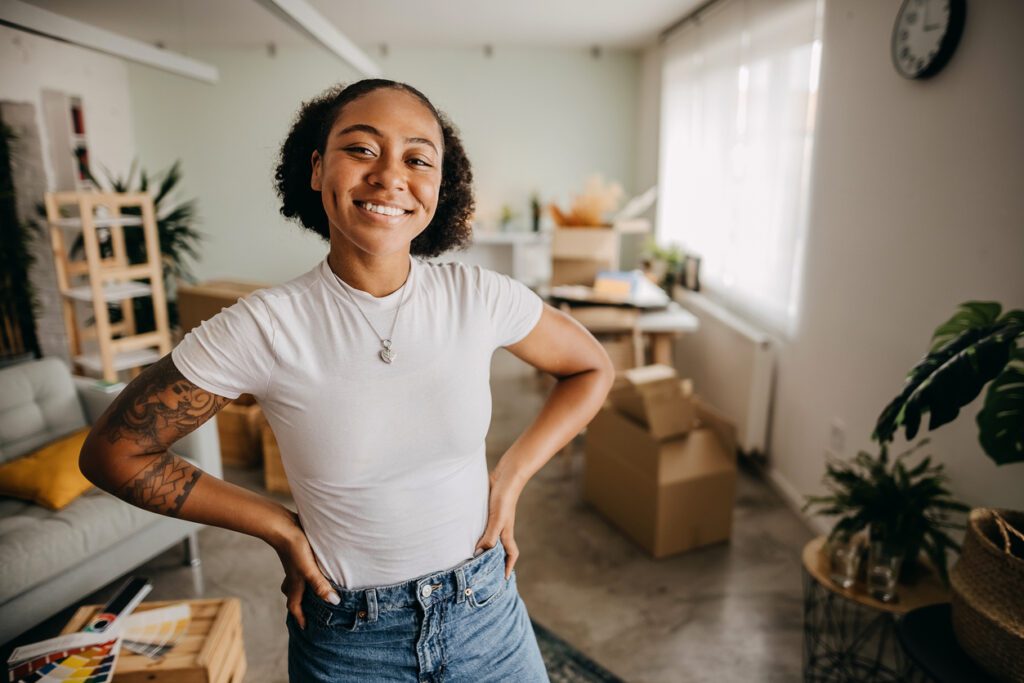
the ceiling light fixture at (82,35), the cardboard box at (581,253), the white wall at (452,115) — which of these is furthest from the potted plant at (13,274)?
the cardboard box at (581,253)

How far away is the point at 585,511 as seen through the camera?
309cm

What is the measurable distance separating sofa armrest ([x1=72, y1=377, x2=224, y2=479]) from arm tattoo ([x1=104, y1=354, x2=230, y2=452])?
1743 mm

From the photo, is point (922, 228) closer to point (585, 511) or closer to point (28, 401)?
point (585, 511)

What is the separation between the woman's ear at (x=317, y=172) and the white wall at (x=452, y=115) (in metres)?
5.33

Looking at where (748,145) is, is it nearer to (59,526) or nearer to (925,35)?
(925,35)

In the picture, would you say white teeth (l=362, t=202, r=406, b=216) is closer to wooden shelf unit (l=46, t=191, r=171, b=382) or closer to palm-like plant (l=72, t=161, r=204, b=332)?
wooden shelf unit (l=46, t=191, r=171, b=382)

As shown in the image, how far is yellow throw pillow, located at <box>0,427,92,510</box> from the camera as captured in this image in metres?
2.23

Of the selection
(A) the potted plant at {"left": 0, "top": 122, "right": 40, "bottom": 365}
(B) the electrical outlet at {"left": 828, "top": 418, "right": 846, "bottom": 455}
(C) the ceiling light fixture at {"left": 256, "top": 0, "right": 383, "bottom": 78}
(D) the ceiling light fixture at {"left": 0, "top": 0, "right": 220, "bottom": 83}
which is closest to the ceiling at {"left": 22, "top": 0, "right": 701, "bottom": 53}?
(D) the ceiling light fixture at {"left": 0, "top": 0, "right": 220, "bottom": 83}

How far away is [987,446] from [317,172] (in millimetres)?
1476

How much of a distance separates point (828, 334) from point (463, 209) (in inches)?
87.1

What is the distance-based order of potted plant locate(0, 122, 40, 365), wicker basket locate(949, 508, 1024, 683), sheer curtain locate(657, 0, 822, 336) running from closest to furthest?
wicker basket locate(949, 508, 1024, 683)
sheer curtain locate(657, 0, 822, 336)
potted plant locate(0, 122, 40, 365)

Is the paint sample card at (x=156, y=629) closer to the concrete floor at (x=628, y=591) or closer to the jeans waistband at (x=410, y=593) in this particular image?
the concrete floor at (x=628, y=591)

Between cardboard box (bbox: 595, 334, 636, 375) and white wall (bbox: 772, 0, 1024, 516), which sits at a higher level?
white wall (bbox: 772, 0, 1024, 516)

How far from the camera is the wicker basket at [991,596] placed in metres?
1.28
